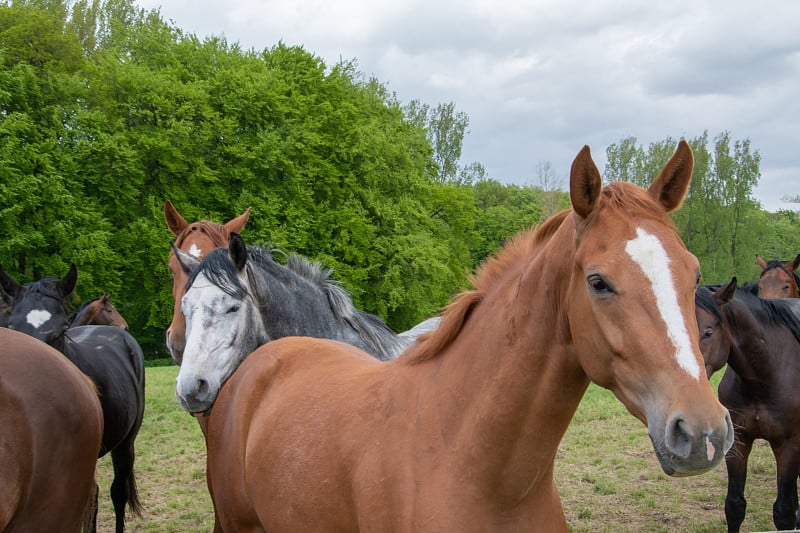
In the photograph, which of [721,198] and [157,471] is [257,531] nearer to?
[157,471]

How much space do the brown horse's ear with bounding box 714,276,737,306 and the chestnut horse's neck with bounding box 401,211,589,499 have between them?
417 centimetres

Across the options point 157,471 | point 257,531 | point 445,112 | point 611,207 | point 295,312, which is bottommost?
point 157,471

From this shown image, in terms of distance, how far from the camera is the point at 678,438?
1.52 metres

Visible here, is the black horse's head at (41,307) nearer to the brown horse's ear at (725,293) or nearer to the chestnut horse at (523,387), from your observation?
the chestnut horse at (523,387)

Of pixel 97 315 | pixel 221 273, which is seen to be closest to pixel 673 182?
pixel 221 273

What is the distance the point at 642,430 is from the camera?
9.55 metres

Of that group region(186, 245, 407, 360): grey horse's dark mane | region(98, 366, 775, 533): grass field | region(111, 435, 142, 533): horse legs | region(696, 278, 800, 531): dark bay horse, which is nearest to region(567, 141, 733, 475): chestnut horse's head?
region(186, 245, 407, 360): grey horse's dark mane

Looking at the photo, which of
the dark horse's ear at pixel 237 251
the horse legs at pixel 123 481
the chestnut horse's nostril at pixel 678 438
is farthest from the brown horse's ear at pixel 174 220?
the chestnut horse's nostril at pixel 678 438

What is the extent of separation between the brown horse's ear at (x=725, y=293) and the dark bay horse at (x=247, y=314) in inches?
117

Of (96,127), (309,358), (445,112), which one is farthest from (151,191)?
(445,112)

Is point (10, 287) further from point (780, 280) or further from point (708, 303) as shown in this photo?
point (780, 280)

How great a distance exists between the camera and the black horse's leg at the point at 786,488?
4.93 m

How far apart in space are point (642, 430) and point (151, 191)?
17796 millimetres

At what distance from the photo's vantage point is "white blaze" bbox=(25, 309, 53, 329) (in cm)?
527
